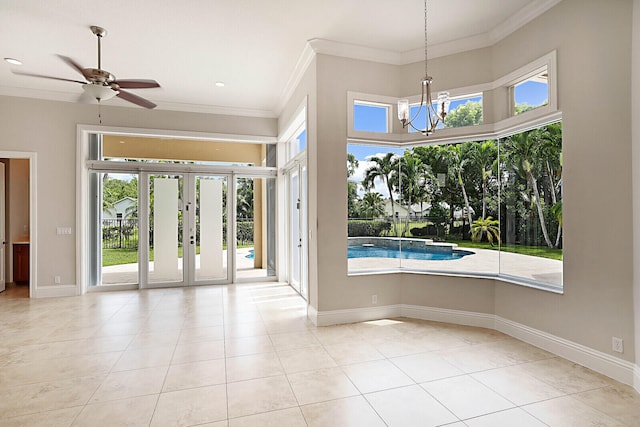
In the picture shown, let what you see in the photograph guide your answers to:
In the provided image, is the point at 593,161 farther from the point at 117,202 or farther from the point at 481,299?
the point at 117,202

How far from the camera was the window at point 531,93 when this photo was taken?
134 inches

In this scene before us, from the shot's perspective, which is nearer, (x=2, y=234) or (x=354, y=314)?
(x=354, y=314)

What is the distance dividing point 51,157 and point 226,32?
398 cm

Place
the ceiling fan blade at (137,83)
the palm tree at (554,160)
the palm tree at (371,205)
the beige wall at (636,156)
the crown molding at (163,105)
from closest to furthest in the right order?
the beige wall at (636,156)
the palm tree at (554,160)
the ceiling fan blade at (137,83)
the palm tree at (371,205)
the crown molding at (163,105)

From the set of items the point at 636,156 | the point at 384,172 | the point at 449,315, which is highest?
the point at 384,172

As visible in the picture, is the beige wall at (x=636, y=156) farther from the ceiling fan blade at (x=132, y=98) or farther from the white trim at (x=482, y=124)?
the ceiling fan blade at (x=132, y=98)

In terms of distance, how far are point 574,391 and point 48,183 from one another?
24.1 feet

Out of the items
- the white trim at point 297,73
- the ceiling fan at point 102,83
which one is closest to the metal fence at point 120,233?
the ceiling fan at point 102,83

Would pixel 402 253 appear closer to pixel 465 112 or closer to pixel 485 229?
pixel 485 229

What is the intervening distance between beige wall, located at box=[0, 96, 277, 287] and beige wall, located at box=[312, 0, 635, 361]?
4408 mm

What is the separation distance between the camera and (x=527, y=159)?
3654mm

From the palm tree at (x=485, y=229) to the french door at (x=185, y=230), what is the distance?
4.43 metres

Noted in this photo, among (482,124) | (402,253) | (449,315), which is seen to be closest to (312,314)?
(402,253)

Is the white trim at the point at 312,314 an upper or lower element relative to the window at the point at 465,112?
lower
